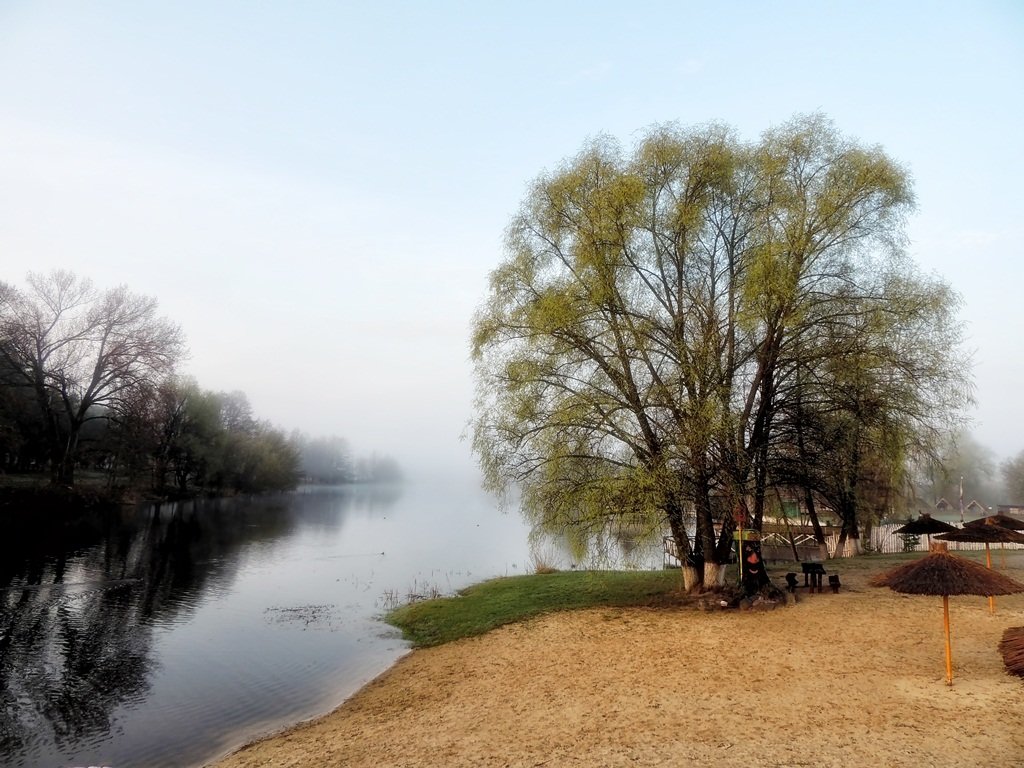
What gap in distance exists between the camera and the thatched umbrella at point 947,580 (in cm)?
933

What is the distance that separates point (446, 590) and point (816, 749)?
780 inches

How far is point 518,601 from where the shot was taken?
1970cm

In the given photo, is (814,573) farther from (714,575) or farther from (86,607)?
(86,607)

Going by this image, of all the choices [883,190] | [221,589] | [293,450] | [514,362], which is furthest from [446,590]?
[293,450]

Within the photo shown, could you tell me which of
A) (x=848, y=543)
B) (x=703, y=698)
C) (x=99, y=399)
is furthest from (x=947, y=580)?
(x=99, y=399)

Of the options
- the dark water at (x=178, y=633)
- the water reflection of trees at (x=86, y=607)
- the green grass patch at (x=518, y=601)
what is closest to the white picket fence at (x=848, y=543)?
Answer: the green grass patch at (x=518, y=601)

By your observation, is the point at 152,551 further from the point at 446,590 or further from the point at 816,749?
the point at 816,749

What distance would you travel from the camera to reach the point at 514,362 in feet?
55.9

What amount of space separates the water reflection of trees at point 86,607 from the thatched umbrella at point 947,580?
1491cm

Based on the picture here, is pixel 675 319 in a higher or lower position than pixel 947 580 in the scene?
higher

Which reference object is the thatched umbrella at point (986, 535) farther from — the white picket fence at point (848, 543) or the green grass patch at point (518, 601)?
the white picket fence at point (848, 543)

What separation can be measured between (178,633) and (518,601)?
1083 centimetres

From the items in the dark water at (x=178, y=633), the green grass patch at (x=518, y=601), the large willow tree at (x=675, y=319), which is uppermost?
the large willow tree at (x=675, y=319)

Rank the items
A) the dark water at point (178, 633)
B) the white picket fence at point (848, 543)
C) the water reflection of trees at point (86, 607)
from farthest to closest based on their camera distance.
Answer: the white picket fence at point (848, 543) < the water reflection of trees at point (86, 607) < the dark water at point (178, 633)
